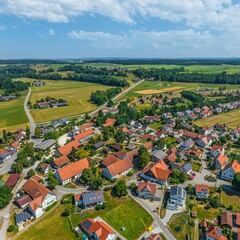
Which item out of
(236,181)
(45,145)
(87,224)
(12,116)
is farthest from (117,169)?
(12,116)

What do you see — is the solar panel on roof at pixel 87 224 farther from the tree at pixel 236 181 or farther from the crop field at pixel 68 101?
the crop field at pixel 68 101

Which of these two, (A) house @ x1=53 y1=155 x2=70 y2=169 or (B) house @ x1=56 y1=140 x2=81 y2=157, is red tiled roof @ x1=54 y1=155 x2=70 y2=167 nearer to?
(A) house @ x1=53 y1=155 x2=70 y2=169

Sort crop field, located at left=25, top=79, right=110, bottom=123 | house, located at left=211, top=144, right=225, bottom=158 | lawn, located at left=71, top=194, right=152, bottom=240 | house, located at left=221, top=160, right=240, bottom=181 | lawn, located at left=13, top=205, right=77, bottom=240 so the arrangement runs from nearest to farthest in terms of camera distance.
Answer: lawn, located at left=13, top=205, right=77, bottom=240, lawn, located at left=71, top=194, right=152, bottom=240, house, located at left=221, top=160, right=240, bottom=181, house, located at left=211, top=144, right=225, bottom=158, crop field, located at left=25, top=79, right=110, bottom=123

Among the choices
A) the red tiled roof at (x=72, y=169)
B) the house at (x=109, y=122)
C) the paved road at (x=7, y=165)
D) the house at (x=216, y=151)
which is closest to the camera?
the red tiled roof at (x=72, y=169)

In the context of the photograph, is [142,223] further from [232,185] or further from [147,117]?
[147,117]

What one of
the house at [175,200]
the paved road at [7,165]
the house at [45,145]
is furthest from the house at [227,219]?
the paved road at [7,165]

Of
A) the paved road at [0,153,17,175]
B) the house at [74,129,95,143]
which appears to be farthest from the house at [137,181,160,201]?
the paved road at [0,153,17,175]
